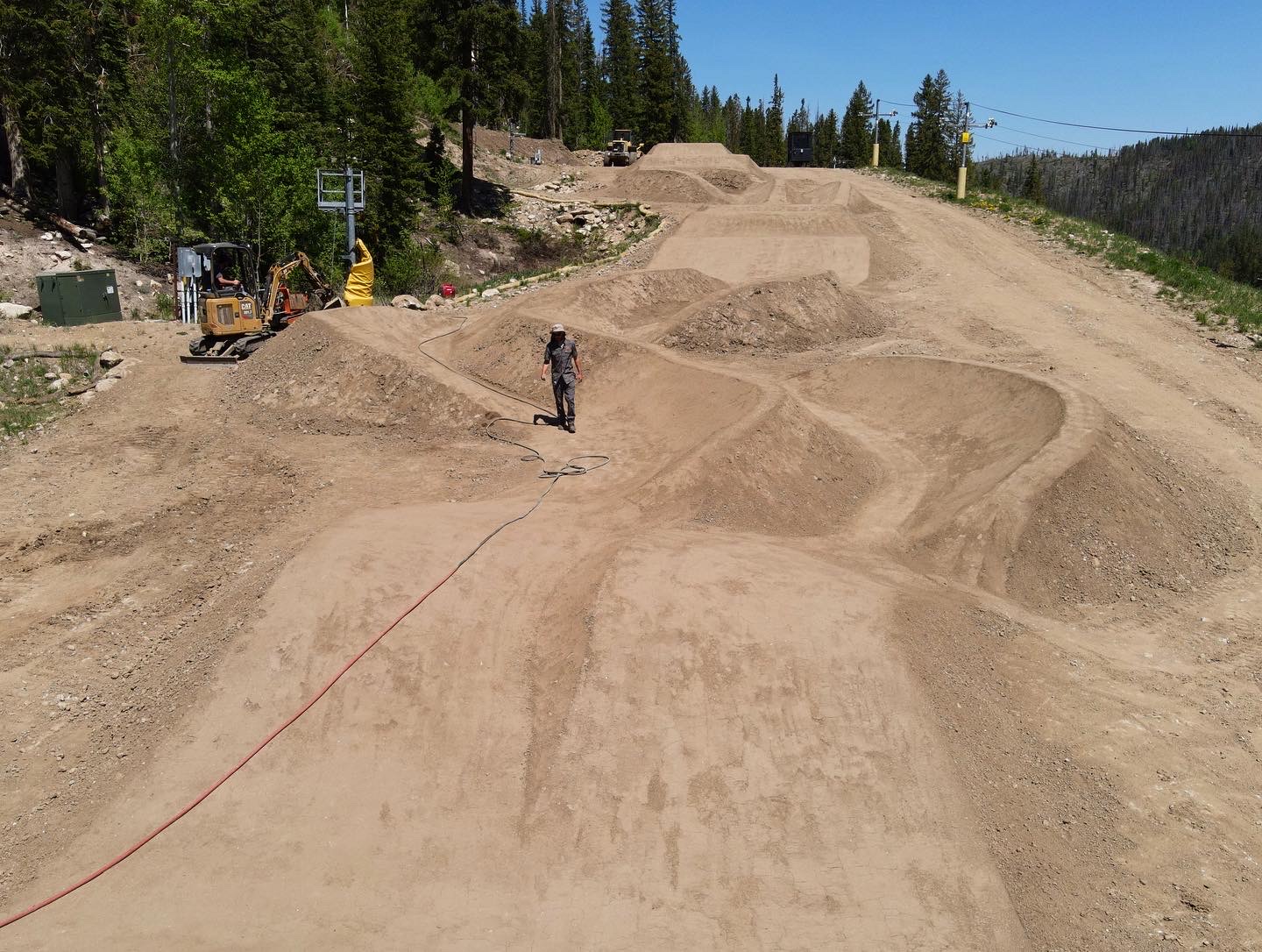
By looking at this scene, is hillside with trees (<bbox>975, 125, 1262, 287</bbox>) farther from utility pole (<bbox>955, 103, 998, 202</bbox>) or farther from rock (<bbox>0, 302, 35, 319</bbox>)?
rock (<bbox>0, 302, 35, 319</bbox>)

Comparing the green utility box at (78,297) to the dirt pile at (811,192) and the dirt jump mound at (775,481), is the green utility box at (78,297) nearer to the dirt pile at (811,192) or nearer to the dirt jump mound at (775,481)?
the dirt jump mound at (775,481)

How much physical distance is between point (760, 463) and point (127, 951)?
361 inches

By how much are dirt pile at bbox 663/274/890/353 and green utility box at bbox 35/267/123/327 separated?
52.9ft

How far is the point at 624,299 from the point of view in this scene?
71.0 ft

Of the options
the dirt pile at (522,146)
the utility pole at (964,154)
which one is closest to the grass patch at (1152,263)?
the utility pole at (964,154)

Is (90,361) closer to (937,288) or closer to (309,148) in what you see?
(309,148)

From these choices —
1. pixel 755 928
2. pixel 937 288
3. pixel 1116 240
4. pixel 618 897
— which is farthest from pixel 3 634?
pixel 1116 240

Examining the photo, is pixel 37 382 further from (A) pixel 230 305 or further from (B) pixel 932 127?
(B) pixel 932 127

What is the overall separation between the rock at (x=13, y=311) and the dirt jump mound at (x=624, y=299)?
14.2m

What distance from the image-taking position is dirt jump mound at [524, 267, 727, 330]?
2050 cm

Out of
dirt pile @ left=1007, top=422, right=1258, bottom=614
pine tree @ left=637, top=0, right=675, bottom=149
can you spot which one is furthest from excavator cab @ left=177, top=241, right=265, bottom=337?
pine tree @ left=637, top=0, right=675, bottom=149

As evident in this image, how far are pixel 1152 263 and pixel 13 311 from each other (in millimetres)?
32401

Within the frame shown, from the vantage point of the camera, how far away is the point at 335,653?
8.71m

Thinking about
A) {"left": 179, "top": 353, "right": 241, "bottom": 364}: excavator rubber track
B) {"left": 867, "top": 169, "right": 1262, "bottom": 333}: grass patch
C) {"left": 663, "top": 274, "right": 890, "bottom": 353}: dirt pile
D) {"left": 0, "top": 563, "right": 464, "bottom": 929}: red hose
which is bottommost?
{"left": 0, "top": 563, "right": 464, "bottom": 929}: red hose
